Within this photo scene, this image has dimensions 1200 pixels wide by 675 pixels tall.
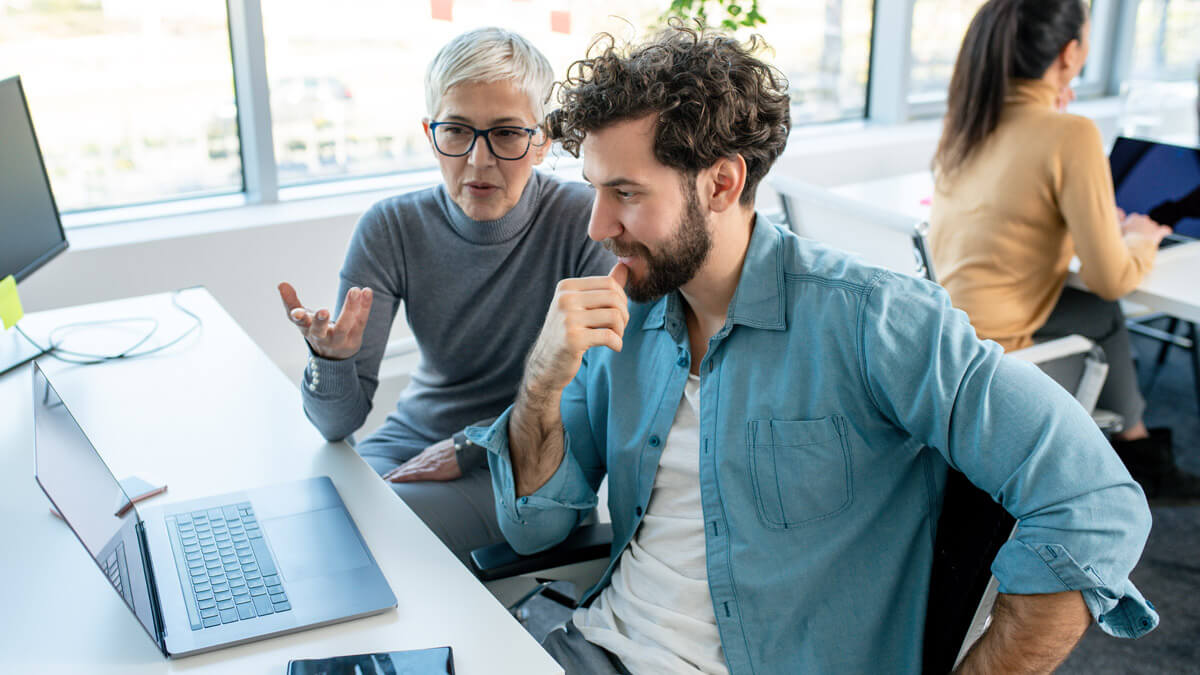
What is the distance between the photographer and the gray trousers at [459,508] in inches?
65.9

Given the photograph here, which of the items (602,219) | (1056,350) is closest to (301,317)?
(602,219)

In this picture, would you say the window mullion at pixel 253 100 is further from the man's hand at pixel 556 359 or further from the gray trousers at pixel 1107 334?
the gray trousers at pixel 1107 334

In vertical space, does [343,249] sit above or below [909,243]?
below

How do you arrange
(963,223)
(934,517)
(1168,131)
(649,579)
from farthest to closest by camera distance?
(1168,131), (963,223), (649,579), (934,517)

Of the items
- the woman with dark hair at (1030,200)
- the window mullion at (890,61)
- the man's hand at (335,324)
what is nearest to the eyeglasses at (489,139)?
the man's hand at (335,324)

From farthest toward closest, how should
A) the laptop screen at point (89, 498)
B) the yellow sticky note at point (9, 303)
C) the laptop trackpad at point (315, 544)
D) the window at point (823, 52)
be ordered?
the window at point (823, 52) → the yellow sticky note at point (9, 303) → the laptop trackpad at point (315, 544) → the laptop screen at point (89, 498)

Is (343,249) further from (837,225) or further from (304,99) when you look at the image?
(837,225)

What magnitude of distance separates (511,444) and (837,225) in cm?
110

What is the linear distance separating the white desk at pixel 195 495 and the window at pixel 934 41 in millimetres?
3136

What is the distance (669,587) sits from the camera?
4.26ft

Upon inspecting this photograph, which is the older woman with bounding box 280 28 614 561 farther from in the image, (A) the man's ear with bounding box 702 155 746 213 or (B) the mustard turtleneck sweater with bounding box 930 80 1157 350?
(B) the mustard turtleneck sweater with bounding box 930 80 1157 350

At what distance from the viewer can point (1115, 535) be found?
3.36 ft

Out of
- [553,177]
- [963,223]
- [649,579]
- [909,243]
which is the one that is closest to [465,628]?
[649,579]

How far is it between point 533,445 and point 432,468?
41cm
